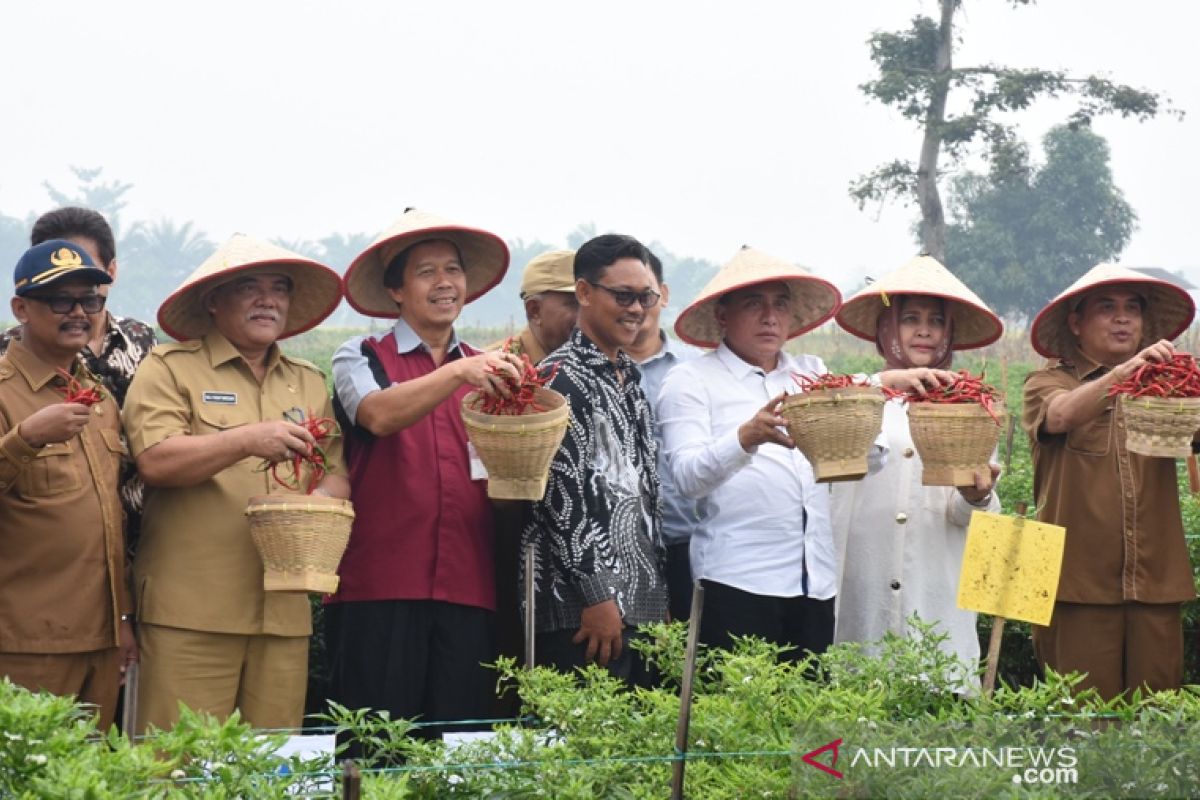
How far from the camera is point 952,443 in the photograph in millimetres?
4332

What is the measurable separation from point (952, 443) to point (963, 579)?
597mm

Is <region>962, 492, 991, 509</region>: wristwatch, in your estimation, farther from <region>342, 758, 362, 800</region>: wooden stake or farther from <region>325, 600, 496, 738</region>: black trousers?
<region>342, 758, 362, 800</region>: wooden stake

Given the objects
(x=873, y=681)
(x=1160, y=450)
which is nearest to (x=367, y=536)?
(x=873, y=681)

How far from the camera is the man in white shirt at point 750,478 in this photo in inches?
180

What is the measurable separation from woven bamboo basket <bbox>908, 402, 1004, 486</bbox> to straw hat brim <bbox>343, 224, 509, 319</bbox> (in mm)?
1338

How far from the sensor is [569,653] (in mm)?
4359

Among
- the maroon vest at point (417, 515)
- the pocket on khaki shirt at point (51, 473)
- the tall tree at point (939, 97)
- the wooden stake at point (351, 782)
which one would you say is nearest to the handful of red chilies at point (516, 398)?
the maroon vest at point (417, 515)

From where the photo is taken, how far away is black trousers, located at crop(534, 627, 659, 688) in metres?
4.35

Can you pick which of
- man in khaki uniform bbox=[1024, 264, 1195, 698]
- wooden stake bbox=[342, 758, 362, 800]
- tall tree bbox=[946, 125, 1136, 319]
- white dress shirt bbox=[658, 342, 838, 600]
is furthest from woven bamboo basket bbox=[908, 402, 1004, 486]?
tall tree bbox=[946, 125, 1136, 319]

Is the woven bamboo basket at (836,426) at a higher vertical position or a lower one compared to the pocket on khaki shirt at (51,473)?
higher

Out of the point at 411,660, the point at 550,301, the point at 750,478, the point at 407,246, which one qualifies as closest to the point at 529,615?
the point at 411,660

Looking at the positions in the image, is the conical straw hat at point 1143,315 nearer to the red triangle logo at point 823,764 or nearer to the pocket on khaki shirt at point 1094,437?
the pocket on khaki shirt at point 1094,437

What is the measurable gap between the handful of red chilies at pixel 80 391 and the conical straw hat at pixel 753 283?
1.84m

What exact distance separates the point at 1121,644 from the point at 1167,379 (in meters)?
1.08
